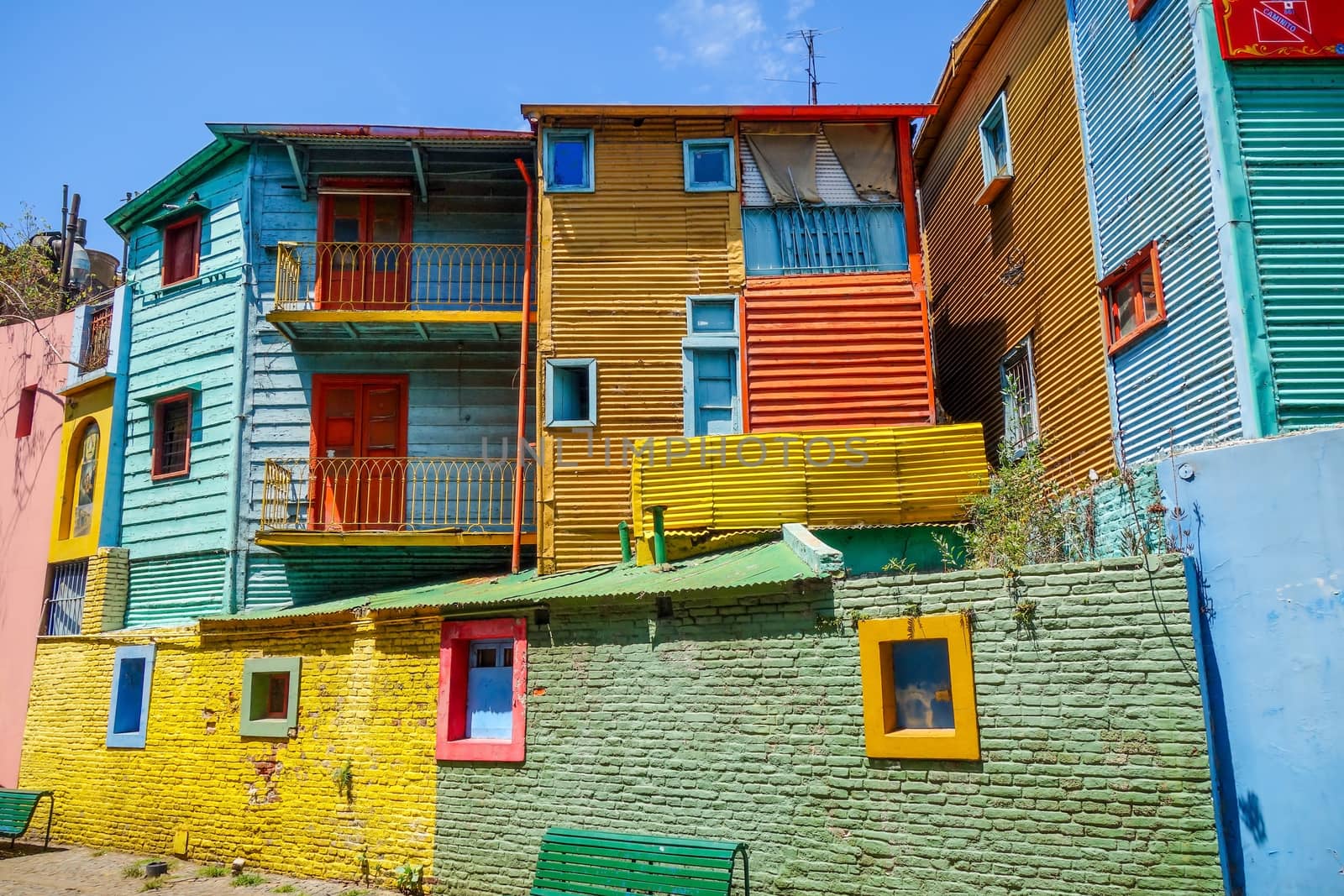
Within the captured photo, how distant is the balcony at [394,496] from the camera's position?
14.2 metres

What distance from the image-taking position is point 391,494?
14102 millimetres

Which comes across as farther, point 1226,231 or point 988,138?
point 988,138

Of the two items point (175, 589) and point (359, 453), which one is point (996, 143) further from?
point (175, 589)

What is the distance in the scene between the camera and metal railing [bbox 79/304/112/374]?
16797mm

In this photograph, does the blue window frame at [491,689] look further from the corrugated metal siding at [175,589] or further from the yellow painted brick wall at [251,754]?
the corrugated metal siding at [175,589]

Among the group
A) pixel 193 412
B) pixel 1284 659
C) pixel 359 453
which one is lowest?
pixel 1284 659

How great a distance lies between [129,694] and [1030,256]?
13.7 meters

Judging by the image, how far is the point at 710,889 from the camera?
782 centimetres

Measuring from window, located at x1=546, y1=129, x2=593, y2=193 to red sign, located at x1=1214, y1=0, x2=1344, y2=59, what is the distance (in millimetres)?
8033

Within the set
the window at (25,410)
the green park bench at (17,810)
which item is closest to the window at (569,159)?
the window at (25,410)

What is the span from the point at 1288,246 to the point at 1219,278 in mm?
602

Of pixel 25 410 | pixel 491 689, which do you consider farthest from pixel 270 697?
pixel 25 410

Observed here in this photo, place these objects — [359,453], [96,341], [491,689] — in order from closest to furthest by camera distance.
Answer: [491,689] < [359,453] < [96,341]

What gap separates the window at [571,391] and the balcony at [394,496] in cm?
110
